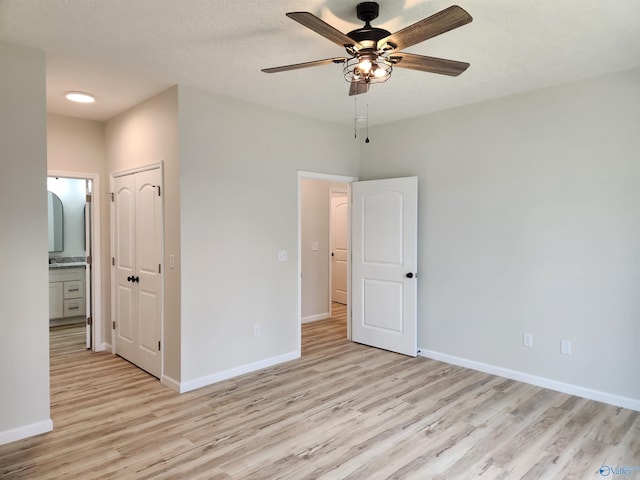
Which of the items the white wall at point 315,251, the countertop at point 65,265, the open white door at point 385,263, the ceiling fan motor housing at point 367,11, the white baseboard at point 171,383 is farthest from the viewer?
the white wall at point 315,251

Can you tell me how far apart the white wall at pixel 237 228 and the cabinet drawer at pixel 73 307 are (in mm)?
3309

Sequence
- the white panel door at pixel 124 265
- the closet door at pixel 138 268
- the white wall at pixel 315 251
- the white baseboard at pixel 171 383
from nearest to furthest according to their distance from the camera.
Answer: the white baseboard at pixel 171 383 → the closet door at pixel 138 268 → the white panel door at pixel 124 265 → the white wall at pixel 315 251

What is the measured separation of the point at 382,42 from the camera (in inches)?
84.4

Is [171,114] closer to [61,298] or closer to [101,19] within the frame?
[101,19]

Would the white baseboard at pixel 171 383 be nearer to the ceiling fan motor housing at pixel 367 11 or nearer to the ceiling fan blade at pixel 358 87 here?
the ceiling fan blade at pixel 358 87

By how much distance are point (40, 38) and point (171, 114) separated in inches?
43.1

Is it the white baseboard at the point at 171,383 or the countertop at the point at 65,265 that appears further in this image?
the countertop at the point at 65,265

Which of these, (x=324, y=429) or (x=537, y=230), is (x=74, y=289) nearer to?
(x=324, y=429)

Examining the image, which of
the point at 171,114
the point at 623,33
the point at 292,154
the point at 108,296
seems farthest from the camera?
the point at 108,296

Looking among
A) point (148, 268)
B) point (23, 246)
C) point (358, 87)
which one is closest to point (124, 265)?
point (148, 268)

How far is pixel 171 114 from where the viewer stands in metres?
3.60

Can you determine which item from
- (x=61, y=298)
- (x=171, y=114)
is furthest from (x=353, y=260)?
(x=61, y=298)

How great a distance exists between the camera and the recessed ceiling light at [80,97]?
374cm

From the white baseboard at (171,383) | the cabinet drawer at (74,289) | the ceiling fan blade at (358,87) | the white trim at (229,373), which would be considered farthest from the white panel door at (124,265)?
the ceiling fan blade at (358,87)
